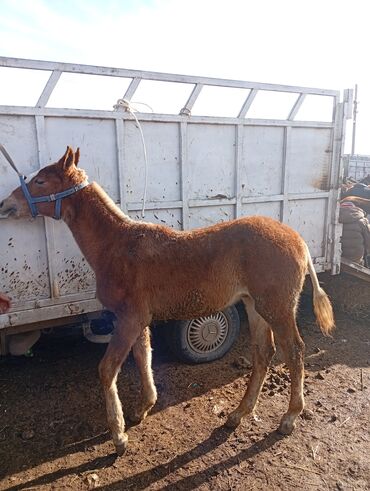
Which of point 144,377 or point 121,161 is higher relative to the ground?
point 121,161

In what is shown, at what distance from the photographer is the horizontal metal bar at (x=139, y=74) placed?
3.22 metres

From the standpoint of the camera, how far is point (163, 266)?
10.3 ft

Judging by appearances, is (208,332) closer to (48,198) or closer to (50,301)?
(50,301)

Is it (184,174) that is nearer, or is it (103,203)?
(103,203)

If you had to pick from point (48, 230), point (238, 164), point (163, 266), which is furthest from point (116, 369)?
point (238, 164)

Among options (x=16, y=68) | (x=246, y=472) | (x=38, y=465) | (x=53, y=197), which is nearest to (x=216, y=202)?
(x=53, y=197)

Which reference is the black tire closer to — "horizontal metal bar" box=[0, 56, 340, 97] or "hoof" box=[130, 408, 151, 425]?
"hoof" box=[130, 408, 151, 425]

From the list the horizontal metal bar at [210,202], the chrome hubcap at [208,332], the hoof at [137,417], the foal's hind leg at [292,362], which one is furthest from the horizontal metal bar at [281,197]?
the hoof at [137,417]

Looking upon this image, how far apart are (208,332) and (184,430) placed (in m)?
1.15

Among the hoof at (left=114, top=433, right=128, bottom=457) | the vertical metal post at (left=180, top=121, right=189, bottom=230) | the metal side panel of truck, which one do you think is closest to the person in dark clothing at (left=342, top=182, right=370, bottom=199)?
the metal side panel of truck

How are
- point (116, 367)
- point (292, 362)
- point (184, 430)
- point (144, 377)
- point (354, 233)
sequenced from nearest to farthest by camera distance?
point (116, 367) < point (292, 362) < point (184, 430) < point (144, 377) < point (354, 233)

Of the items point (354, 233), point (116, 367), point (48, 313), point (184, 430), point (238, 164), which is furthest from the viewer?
point (354, 233)

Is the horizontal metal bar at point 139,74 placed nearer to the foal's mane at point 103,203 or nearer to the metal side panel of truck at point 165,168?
the metal side panel of truck at point 165,168

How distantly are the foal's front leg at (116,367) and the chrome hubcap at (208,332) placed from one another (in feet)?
4.08
